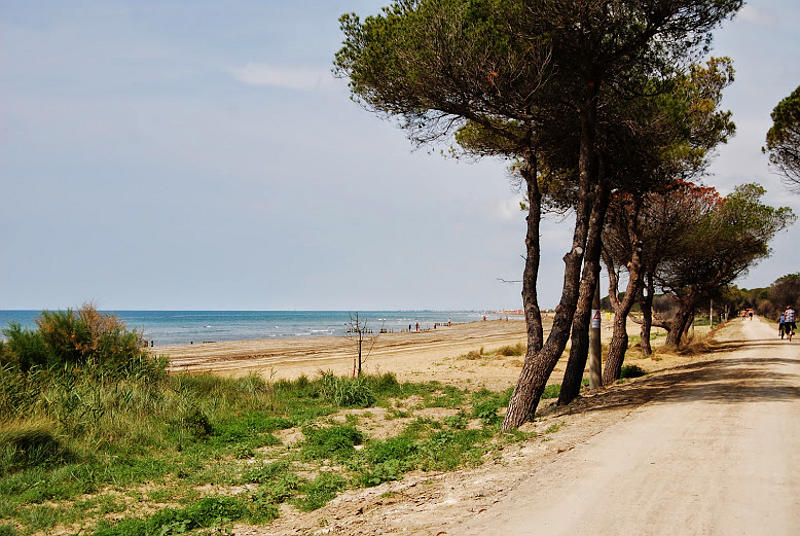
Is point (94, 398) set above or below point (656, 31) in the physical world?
below

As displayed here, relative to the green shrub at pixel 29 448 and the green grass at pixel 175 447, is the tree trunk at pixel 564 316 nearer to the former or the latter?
the green grass at pixel 175 447

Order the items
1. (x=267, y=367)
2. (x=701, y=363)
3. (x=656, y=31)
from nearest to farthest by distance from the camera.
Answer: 1. (x=656, y=31)
2. (x=701, y=363)
3. (x=267, y=367)

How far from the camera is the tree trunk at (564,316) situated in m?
10.3

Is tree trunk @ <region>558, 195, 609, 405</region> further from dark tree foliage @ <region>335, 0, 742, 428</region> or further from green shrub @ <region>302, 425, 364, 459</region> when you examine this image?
green shrub @ <region>302, 425, 364, 459</region>

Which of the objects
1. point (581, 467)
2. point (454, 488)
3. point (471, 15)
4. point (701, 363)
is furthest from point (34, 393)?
point (701, 363)

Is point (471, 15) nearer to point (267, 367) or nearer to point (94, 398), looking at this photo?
point (94, 398)

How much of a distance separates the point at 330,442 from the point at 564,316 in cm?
479

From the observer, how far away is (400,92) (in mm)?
11852

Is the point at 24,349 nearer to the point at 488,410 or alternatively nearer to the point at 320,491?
the point at 320,491

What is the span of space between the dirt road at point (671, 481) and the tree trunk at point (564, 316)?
5.23 feet

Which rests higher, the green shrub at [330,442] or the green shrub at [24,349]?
the green shrub at [24,349]

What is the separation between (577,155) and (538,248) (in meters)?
3.22

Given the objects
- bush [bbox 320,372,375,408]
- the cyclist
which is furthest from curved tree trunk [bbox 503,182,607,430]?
the cyclist

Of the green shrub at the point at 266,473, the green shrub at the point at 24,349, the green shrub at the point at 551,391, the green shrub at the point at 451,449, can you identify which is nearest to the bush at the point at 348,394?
the green shrub at the point at 451,449
